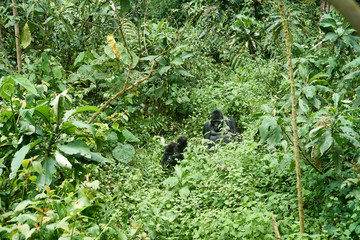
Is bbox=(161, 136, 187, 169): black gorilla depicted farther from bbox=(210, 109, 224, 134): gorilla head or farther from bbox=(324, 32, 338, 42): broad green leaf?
bbox=(324, 32, 338, 42): broad green leaf

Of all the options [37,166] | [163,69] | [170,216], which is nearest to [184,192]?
[170,216]

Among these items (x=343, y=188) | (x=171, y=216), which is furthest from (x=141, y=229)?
(x=343, y=188)

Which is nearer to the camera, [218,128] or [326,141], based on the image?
[326,141]

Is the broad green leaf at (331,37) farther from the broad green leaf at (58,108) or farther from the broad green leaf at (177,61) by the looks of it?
the broad green leaf at (58,108)

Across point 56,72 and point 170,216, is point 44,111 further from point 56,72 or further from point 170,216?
point 56,72

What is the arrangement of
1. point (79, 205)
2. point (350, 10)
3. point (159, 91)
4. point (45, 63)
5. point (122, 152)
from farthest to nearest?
point (159, 91) < point (45, 63) < point (122, 152) < point (79, 205) < point (350, 10)

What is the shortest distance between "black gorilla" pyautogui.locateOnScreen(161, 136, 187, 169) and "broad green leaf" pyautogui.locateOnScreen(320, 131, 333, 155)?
6.53 feet

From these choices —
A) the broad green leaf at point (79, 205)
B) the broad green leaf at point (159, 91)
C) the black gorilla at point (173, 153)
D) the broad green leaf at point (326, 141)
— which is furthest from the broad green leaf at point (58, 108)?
the broad green leaf at point (159, 91)

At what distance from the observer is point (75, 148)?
2648 mm

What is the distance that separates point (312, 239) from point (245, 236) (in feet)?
1.58

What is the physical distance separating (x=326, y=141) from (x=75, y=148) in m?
1.93

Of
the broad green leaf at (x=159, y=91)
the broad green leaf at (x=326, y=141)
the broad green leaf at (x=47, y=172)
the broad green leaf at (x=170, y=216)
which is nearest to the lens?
the broad green leaf at (x=47, y=172)

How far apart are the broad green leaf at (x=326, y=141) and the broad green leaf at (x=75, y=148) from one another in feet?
5.93

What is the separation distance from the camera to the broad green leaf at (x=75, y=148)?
2.62 meters
